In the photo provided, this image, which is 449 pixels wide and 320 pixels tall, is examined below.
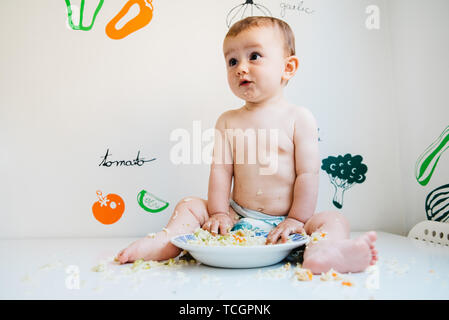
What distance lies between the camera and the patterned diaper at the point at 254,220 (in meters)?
1.00

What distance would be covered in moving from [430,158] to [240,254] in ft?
2.62

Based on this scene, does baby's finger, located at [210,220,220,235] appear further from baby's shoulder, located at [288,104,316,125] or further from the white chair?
the white chair

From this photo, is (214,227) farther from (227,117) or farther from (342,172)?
(342,172)

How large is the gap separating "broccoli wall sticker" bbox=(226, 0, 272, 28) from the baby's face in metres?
0.41

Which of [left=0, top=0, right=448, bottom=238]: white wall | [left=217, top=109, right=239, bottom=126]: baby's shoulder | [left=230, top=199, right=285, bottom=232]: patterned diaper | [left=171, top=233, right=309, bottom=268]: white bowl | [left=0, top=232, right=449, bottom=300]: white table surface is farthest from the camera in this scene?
[left=0, top=0, right=448, bottom=238]: white wall

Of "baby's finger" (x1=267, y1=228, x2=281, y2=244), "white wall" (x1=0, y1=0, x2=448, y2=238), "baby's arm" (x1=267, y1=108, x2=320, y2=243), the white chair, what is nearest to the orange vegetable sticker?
"white wall" (x1=0, y1=0, x2=448, y2=238)

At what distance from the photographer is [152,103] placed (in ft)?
4.60

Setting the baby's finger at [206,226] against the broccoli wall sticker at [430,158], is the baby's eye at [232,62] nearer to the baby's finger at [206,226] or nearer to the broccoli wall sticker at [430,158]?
the baby's finger at [206,226]

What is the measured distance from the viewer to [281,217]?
105 cm

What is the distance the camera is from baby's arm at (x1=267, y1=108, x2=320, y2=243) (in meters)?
1.00

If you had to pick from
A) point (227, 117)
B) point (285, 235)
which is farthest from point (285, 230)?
point (227, 117)

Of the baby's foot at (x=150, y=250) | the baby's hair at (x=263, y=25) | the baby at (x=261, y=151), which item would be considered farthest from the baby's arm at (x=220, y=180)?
the baby's hair at (x=263, y=25)

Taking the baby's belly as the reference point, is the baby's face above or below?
above
